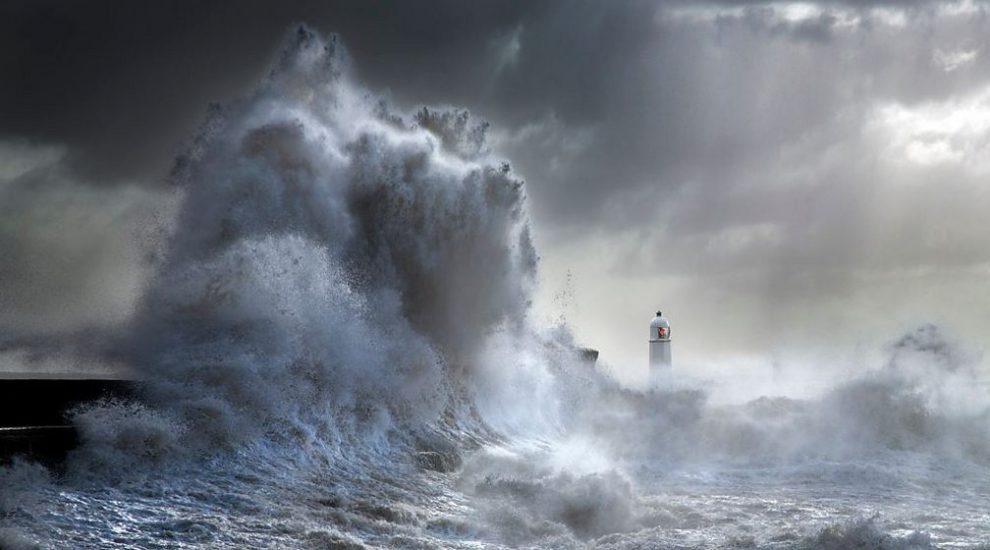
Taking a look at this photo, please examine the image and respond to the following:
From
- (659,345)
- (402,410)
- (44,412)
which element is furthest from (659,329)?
(44,412)

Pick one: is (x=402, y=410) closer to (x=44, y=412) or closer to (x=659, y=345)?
(x=44, y=412)

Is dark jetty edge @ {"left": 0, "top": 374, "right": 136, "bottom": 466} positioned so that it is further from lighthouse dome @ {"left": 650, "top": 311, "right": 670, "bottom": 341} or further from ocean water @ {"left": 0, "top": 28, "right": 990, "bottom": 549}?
lighthouse dome @ {"left": 650, "top": 311, "right": 670, "bottom": 341}

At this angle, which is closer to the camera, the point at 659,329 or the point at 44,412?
the point at 44,412

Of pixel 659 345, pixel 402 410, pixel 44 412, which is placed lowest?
pixel 44 412

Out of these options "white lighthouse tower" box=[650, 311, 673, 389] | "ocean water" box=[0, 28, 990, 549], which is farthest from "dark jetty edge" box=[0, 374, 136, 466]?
"white lighthouse tower" box=[650, 311, 673, 389]

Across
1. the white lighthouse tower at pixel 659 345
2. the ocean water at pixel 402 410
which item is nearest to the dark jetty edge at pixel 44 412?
the ocean water at pixel 402 410

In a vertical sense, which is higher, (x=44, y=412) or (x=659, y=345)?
(x=659, y=345)
